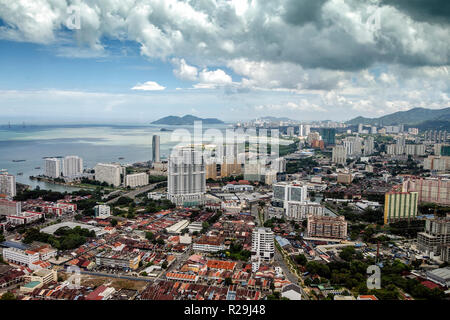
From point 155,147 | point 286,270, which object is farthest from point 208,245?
point 155,147

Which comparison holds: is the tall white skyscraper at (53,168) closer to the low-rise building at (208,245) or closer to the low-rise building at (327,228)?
the low-rise building at (208,245)

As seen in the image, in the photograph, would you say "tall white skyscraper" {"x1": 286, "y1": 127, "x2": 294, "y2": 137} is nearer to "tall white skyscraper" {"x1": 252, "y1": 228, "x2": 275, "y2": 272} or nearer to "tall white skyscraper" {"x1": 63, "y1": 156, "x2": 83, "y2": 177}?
"tall white skyscraper" {"x1": 63, "y1": 156, "x2": 83, "y2": 177}

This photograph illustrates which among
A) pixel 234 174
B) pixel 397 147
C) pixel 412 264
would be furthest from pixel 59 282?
pixel 397 147

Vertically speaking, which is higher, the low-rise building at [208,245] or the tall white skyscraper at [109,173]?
the tall white skyscraper at [109,173]

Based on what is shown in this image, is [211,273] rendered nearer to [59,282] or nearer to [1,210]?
[59,282]

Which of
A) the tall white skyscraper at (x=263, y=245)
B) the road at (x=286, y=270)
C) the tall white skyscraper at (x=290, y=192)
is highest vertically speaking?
the tall white skyscraper at (x=290, y=192)

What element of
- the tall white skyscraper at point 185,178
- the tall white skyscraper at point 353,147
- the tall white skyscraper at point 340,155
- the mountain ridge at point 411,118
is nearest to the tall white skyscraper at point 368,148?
the tall white skyscraper at point 353,147
